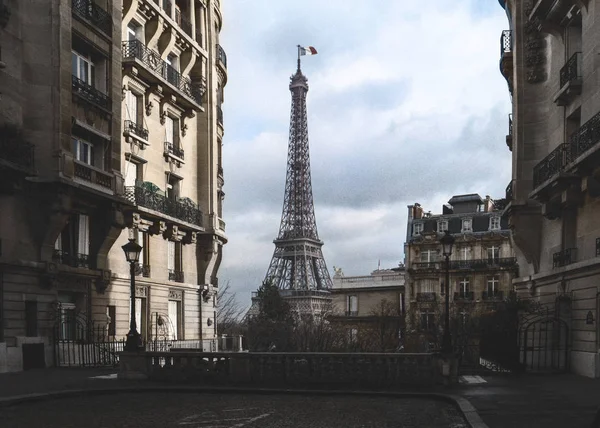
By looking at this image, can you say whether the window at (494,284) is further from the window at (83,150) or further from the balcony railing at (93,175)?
the window at (83,150)

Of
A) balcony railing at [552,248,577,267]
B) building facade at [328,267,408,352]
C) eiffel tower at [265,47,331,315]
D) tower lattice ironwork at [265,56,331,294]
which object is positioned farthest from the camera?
tower lattice ironwork at [265,56,331,294]

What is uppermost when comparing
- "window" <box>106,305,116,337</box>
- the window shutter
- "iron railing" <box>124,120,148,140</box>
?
"iron railing" <box>124,120,148,140</box>

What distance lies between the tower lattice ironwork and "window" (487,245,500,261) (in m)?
46.1

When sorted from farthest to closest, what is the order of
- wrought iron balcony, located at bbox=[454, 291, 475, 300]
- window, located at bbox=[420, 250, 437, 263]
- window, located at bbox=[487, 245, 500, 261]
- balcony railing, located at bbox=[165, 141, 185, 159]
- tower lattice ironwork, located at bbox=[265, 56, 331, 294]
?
1. tower lattice ironwork, located at bbox=[265, 56, 331, 294]
2. window, located at bbox=[420, 250, 437, 263]
3. wrought iron balcony, located at bbox=[454, 291, 475, 300]
4. window, located at bbox=[487, 245, 500, 261]
5. balcony railing, located at bbox=[165, 141, 185, 159]

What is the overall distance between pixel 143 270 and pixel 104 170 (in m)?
6.07

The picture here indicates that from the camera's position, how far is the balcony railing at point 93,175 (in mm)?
28781

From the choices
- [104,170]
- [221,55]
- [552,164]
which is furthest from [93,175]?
[221,55]

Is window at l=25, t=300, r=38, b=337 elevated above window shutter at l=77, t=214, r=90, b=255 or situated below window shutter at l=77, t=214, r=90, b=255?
below

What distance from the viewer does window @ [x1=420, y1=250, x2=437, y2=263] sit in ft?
253

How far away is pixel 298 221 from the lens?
408 ft

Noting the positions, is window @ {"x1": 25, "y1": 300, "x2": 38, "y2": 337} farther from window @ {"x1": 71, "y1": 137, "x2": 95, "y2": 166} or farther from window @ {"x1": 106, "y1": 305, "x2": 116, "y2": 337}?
window @ {"x1": 71, "y1": 137, "x2": 95, "y2": 166}

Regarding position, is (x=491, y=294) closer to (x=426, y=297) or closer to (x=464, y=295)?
(x=464, y=295)

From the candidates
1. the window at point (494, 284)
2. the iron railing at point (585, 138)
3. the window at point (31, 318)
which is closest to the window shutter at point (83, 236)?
the window at point (31, 318)

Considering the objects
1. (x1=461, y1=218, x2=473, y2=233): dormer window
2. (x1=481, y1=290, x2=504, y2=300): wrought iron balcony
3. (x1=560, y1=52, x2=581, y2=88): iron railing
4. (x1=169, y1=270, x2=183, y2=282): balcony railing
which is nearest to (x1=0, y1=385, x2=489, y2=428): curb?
(x1=560, y1=52, x2=581, y2=88): iron railing
